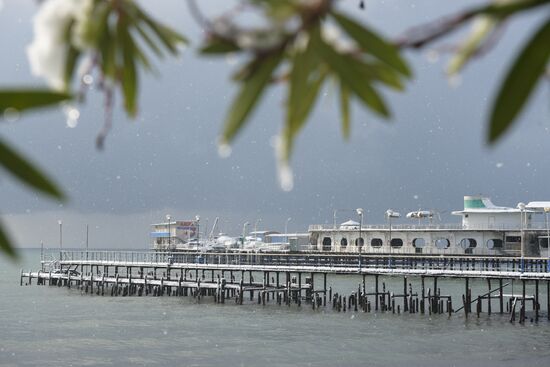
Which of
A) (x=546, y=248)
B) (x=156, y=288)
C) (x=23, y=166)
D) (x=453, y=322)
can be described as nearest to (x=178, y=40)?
(x=23, y=166)

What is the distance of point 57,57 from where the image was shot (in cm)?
120

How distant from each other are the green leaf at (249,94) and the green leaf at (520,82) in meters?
0.35

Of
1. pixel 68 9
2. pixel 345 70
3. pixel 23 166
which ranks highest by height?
pixel 68 9

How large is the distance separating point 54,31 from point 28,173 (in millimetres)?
414

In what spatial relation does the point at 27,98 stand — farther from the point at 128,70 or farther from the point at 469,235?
the point at 469,235

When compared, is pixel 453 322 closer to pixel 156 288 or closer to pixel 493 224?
pixel 156 288

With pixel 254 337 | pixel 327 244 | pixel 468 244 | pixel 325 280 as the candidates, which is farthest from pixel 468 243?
pixel 254 337

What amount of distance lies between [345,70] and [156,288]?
159 feet

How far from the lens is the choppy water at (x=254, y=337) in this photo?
78.1 ft

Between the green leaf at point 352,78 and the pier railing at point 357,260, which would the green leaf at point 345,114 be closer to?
the green leaf at point 352,78

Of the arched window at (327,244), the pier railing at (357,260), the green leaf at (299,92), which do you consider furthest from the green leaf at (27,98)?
the arched window at (327,244)

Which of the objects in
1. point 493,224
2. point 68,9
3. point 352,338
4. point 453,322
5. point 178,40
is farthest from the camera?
point 493,224

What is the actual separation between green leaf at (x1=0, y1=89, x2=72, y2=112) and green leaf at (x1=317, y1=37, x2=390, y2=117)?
1.26 ft

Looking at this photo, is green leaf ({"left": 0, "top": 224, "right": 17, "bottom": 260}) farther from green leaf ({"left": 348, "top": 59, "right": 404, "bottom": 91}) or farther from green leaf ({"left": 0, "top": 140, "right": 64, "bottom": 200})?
green leaf ({"left": 348, "top": 59, "right": 404, "bottom": 91})
